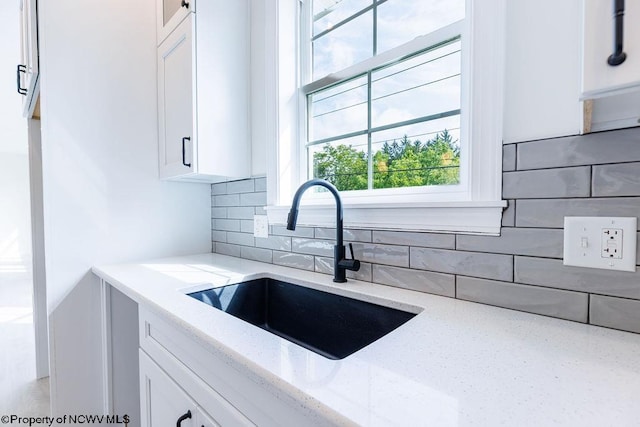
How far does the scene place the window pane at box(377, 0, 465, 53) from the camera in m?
1.06

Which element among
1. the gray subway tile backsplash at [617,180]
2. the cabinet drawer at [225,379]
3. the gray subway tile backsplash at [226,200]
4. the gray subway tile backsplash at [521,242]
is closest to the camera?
the cabinet drawer at [225,379]

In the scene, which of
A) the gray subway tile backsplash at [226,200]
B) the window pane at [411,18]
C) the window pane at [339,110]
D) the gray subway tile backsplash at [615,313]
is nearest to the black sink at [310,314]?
the gray subway tile backsplash at [615,313]

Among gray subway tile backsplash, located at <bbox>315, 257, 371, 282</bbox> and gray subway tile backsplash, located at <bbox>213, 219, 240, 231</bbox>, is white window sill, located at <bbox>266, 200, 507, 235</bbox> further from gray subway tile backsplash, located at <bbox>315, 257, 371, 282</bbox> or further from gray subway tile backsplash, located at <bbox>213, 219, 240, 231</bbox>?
gray subway tile backsplash, located at <bbox>213, 219, 240, 231</bbox>

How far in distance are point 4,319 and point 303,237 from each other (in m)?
3.88

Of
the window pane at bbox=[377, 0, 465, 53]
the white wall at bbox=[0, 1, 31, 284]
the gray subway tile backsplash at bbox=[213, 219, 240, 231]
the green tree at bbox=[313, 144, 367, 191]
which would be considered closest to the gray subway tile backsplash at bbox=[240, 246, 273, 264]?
the gray subway tile backsplash at bbox=[213, 219, 240, 231]

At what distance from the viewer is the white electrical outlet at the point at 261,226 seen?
1.54 metres

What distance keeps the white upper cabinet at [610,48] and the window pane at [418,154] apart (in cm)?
60

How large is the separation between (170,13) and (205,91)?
0.53 meters

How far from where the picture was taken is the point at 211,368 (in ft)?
2.34

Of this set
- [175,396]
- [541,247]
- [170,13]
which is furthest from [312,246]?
[170,13]

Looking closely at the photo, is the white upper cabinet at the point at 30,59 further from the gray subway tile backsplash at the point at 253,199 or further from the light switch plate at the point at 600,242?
the light switch plate at the point at 600,242

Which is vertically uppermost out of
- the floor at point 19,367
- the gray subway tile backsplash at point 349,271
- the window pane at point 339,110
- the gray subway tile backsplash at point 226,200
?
the window pane at point 339,110

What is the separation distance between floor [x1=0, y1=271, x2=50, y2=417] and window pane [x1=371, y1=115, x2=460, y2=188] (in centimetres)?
237

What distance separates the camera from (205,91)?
1.49m
